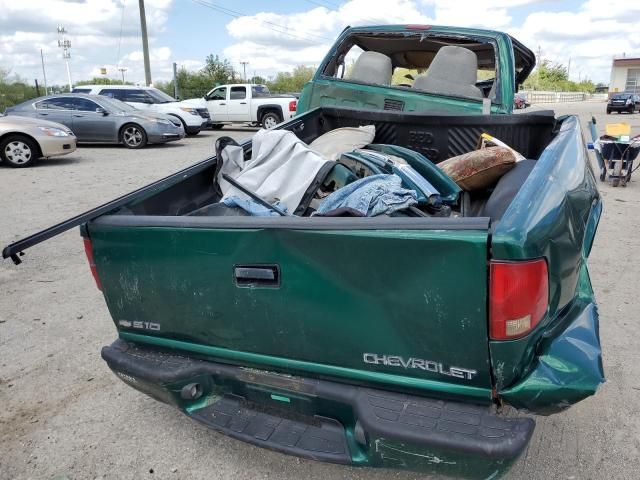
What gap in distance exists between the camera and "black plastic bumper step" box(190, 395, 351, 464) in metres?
1.97

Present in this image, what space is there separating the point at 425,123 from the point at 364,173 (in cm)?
110

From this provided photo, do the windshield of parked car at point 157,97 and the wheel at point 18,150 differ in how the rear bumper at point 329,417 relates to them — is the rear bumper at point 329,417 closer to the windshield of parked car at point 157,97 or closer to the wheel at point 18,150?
the wheel at point 18,150

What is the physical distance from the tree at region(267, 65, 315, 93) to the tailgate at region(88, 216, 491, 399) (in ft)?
166

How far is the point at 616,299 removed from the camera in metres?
4.12

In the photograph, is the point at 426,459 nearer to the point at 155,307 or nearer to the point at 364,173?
the point at 155,307

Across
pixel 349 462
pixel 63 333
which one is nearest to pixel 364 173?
pixel 349 462

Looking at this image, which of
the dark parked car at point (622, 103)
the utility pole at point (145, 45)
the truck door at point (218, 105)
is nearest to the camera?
the truck door at point (218, 105)

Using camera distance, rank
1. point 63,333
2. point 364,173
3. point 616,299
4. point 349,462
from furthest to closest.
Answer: point 616,299 < point 63,333 < point 364,173 < point 349,462

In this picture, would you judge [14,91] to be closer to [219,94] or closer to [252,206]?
[219,94]

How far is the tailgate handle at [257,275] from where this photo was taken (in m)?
1.92

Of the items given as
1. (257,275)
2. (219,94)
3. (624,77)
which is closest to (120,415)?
(257,275)

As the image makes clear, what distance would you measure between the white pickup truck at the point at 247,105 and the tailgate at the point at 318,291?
1648cm

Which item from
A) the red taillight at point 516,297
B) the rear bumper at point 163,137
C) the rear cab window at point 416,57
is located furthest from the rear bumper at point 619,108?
the red taillight at point 516,297

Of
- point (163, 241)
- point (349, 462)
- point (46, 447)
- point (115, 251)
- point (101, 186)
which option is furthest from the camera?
point (101, 186)
